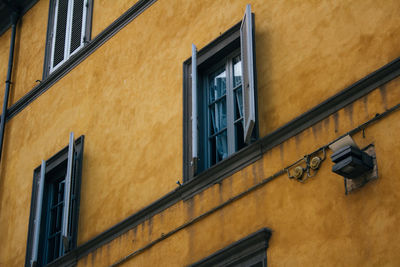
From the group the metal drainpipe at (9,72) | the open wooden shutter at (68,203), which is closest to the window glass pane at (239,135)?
the open wooden shutter at (68,203)

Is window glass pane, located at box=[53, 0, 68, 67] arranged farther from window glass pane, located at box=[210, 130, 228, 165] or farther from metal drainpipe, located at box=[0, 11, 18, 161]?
window glass pane, located at box=[210, 130, 228, 165]

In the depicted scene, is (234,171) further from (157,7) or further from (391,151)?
(157,7)

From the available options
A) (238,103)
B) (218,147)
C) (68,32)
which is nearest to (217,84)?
(238,103)

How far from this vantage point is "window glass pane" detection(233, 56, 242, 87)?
10.1 metres

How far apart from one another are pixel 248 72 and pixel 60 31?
5.90 meters

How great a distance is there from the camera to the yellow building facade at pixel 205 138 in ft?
26.4

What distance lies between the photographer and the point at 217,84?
10469 mm

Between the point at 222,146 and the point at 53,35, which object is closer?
the point at 222,146

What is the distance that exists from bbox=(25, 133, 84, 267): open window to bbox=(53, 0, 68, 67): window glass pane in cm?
214

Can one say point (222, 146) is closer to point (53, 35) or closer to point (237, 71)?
point (237, 71)

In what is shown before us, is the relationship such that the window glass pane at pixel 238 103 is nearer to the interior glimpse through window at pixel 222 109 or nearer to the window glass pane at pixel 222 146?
the interior glimpse through window at pixel 222 109

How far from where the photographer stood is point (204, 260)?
29.6 ft

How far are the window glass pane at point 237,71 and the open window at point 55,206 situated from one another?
2753mm

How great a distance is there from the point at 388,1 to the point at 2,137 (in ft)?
26.1
